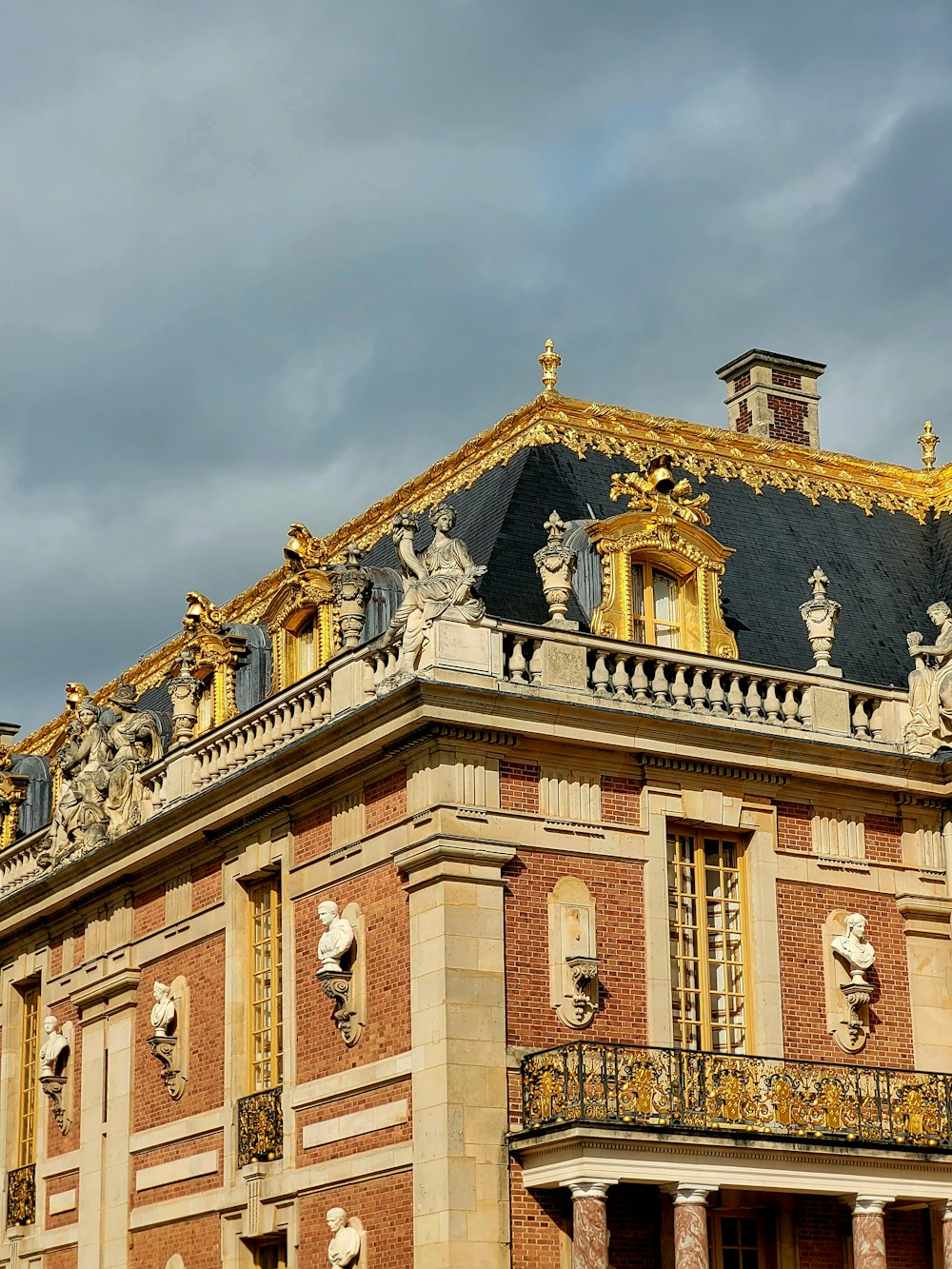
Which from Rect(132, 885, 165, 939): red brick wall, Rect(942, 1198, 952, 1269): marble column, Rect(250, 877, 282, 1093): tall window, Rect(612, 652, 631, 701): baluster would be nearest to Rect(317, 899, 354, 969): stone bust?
Rect(250, 877, 282, 1093): tall window

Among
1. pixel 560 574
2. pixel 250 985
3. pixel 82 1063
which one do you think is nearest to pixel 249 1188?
pixel 250 985

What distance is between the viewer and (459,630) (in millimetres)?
24703

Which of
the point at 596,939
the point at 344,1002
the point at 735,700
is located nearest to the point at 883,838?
the point at 735,700

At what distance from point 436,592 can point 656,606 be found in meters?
3.58

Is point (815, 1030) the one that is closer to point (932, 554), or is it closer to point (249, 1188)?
point (249, 1188)

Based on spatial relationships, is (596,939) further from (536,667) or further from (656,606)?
(656,606)

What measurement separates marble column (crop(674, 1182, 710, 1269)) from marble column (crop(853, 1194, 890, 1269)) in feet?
5.82

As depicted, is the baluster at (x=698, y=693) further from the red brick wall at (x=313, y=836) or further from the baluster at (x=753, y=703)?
the red brick wall at (x=313, y=836)

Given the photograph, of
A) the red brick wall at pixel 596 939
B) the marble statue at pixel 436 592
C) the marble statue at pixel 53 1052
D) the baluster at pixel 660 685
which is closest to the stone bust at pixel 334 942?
the red brick wall at pixel 596 939

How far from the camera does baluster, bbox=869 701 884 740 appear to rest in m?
27.2

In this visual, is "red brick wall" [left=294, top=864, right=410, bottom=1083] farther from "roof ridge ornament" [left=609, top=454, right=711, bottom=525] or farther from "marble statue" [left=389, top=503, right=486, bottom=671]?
"roof ridge ornament" [left=609, top=454, right=711, bottom=525]

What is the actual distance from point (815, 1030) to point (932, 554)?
26.7 ft

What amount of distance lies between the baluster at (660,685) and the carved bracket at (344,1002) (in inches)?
166

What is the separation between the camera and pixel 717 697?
26.1 meters
